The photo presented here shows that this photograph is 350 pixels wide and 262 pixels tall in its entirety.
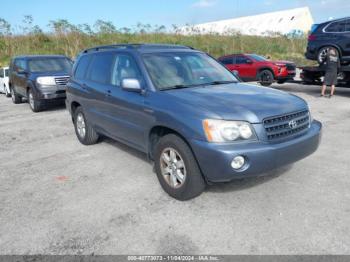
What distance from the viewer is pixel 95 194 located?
4.24 meters

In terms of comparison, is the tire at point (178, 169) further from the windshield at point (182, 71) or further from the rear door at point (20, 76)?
the rear door at point (20, 76)

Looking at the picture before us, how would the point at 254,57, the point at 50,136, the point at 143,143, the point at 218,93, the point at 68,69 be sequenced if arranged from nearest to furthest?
the point at 218,93 → the point at 143,143 → the point at 50,136 → the point at 68,69 → the point at 254,57

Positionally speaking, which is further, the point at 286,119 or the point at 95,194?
the point at 95,194

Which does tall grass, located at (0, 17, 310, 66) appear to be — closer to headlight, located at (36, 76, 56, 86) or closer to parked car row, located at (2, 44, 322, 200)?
headlight, located at (36, 76, 56, 86)

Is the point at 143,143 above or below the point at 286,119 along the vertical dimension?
below

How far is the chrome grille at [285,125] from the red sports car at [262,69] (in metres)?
10.1

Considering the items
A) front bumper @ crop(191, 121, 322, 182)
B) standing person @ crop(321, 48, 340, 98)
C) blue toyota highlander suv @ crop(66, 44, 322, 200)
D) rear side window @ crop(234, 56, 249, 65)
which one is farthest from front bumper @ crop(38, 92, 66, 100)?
rear side window @ crop(234, 56, 249, 65)

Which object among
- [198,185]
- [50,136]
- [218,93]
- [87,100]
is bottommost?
[50,136]

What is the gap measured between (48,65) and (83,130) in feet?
19.0

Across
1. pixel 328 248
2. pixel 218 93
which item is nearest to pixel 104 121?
pixel 218 93

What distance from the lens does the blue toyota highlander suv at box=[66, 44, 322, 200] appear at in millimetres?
3428

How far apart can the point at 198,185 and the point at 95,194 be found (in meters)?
1.41

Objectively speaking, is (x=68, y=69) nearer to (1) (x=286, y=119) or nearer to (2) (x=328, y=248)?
(1) (x=286, y=119)

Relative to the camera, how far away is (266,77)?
14602mm
